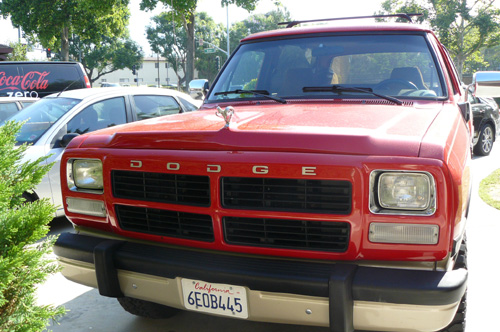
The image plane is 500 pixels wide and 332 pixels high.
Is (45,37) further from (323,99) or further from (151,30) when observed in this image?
(151,30)

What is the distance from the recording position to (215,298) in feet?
8.20

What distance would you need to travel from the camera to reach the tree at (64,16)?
26984 millimetres

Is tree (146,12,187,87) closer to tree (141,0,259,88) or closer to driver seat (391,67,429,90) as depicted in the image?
tree (141,0,259,88)

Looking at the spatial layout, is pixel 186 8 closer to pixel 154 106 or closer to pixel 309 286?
pixel 154 106

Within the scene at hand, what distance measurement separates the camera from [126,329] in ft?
11.3

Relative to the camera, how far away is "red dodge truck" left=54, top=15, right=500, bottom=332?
2.22 meters

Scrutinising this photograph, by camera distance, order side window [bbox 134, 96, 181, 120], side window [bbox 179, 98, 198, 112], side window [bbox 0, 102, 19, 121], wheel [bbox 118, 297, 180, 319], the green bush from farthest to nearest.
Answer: side window [bbox 0, 102, 19, 121], side window [bbox 179, 98, 198, 112], side window [bbox 134, 96, 181, 120], wheel [bbox 118, 297, 180, 319], the green bush

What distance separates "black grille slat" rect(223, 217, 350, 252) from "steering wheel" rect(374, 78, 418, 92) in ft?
4.76

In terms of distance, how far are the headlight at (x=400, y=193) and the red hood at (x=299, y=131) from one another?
0.11 metres

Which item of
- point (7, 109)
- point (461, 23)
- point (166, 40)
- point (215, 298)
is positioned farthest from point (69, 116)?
point (166, 40)

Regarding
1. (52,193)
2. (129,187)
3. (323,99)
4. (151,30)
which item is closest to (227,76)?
(323,99)

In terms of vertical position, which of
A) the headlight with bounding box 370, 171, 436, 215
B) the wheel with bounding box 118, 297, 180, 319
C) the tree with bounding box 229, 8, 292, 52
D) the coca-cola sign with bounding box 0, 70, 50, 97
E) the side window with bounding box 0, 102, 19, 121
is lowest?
the wheel with bounding box 118, 297, 180, 319

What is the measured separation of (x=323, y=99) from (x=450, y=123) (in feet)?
3.15

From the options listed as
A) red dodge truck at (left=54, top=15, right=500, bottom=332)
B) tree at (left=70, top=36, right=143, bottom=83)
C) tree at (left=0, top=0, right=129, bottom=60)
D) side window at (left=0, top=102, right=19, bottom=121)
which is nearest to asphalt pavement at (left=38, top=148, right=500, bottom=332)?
red dodge truck at (left=54, top=15, right=500, bottom=332)
